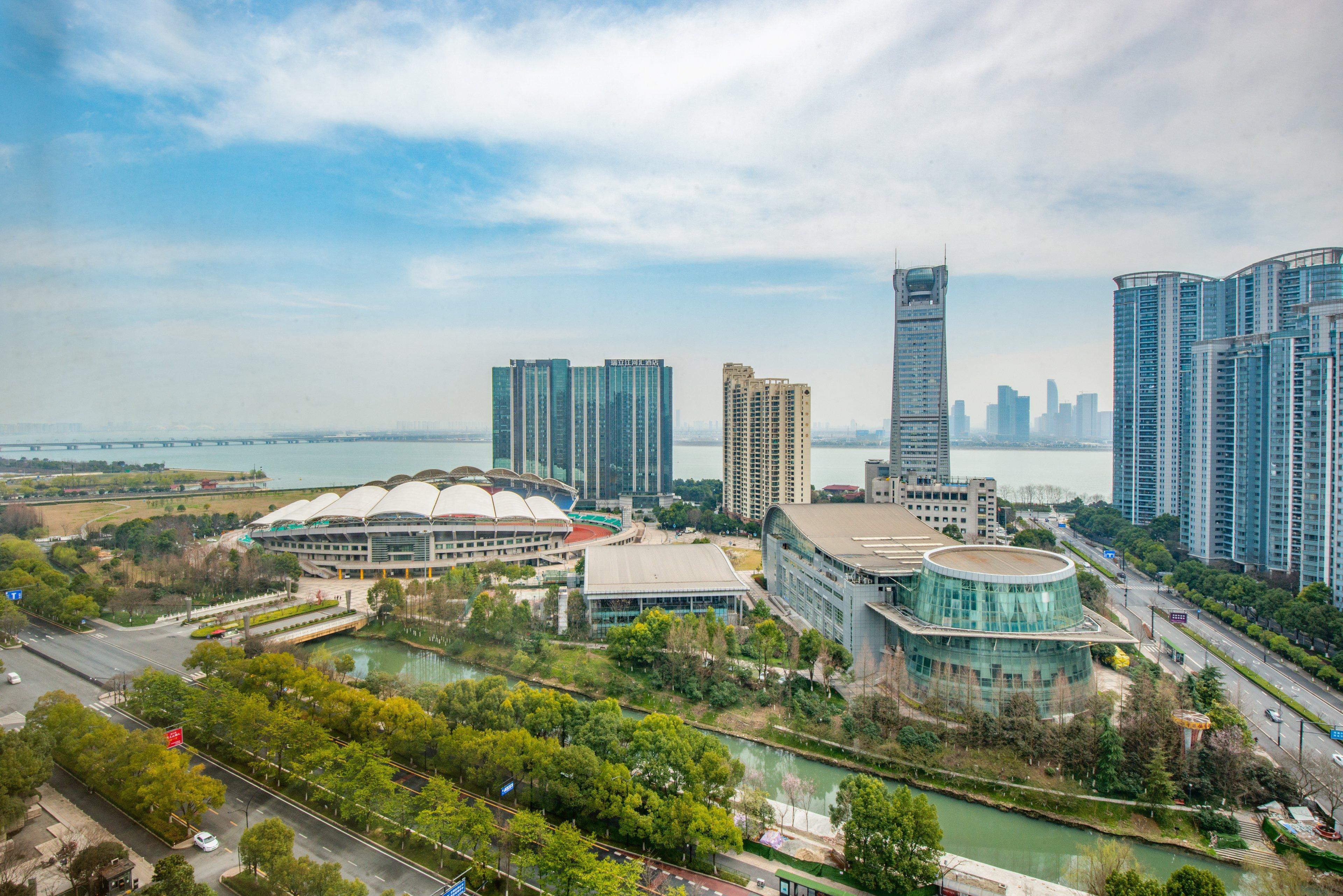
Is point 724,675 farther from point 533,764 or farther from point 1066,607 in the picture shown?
point 1066,607

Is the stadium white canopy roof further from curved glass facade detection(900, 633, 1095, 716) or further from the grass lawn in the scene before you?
curved glass facade detection(900, 633, 1095, 716)

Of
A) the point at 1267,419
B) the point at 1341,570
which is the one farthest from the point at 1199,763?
the point at 1267,419

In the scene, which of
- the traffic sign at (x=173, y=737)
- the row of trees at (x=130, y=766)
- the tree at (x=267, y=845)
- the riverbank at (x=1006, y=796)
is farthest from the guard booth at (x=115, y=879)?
the riverbank at (x=1006, y=796)

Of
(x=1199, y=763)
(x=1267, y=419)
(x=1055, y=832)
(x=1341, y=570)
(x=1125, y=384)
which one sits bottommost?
(x=1055, y=832)

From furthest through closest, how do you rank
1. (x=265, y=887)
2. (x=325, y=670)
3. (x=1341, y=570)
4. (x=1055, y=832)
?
1. (x=1341, y=570)
2. (x=325, y=670)
3. (x=1055, y=832)
4. (x=265, y=887)

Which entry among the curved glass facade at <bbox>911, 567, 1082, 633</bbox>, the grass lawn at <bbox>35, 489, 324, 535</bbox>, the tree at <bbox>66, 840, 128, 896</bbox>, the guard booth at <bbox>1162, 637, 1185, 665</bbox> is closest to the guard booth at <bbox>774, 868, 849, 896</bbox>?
the curved glass facade at <bbox>911, 567, 1082, 633</bbox>

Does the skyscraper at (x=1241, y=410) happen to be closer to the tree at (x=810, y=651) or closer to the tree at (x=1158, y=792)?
the tree at (x=1158, y=792)

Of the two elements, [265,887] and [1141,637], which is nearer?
[265,887]
